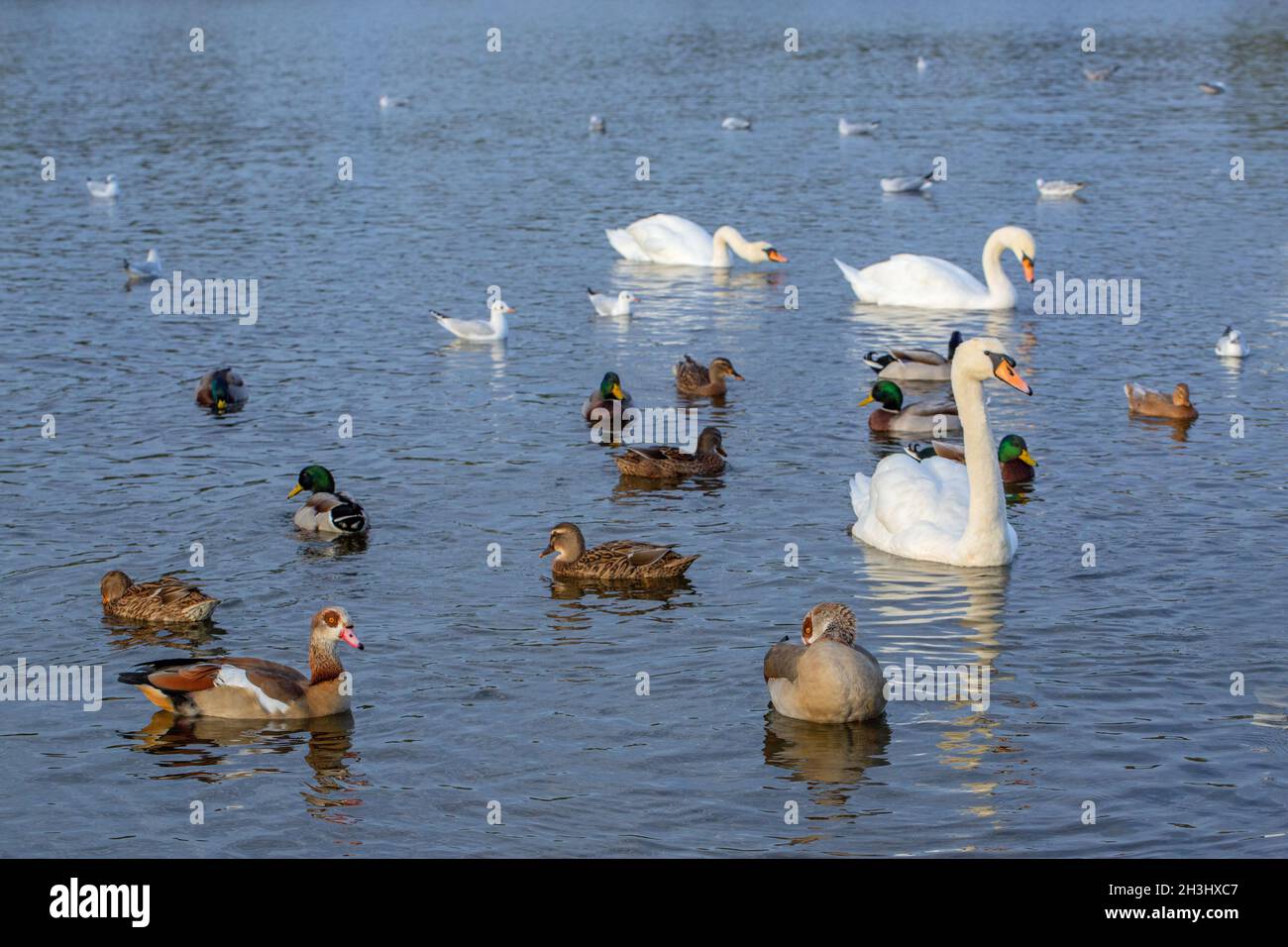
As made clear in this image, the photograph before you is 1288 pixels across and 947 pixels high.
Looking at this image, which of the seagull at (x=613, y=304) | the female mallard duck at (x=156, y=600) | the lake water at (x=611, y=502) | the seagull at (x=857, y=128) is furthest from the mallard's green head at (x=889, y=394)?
the seagull at (x=857, y=128)

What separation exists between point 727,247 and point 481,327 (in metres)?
7.23

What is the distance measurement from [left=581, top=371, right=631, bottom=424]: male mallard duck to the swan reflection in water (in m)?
8.33

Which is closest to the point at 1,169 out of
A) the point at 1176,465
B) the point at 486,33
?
the point at 1176,465

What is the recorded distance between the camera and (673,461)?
18422 mm

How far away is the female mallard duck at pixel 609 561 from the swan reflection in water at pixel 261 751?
332 cm

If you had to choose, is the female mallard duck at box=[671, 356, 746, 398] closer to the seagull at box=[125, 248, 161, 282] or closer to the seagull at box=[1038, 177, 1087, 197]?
the seagull at box=[125, 248, 161, 282]

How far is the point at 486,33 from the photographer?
273ft

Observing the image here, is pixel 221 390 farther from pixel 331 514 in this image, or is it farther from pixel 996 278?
pixel 996 278

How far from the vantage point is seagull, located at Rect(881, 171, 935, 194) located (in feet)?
121

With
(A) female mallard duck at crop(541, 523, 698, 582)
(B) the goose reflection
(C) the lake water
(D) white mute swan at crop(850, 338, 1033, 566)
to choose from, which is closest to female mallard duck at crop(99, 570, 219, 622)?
(C) the lake water

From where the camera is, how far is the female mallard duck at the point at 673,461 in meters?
18.4

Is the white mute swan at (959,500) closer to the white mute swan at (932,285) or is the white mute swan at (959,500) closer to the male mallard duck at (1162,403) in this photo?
the male mallard duck at (1162,403)

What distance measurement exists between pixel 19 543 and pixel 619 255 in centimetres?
1664

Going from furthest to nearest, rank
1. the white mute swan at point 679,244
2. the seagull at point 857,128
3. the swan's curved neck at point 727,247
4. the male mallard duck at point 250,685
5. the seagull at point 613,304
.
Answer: the seagull at point 857,128
the white mute swan at point 679,244
the swan's curved neck at point 727,247
the seagull at point 613,304
the male mallard duck at point 250,685
